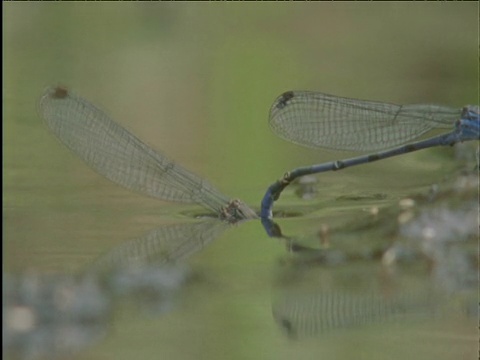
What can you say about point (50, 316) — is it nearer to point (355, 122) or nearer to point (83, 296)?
point (83, 296)

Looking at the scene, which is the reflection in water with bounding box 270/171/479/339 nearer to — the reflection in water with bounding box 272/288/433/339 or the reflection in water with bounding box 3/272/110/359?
the reflection in water with bounding box 272/288/433/339

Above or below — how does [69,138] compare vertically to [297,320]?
above

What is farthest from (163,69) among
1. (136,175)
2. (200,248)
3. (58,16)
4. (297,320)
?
(297,320)

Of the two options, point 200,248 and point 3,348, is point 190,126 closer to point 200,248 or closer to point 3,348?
point 200,248

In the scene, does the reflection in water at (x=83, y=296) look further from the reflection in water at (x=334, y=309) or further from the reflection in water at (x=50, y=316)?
the reflection in water at (x=334, y=309)

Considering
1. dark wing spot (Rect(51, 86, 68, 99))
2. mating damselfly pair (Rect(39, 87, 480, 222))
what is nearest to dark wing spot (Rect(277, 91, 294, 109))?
mating damselfly pair (Rect(39, 87, 480, 222))
